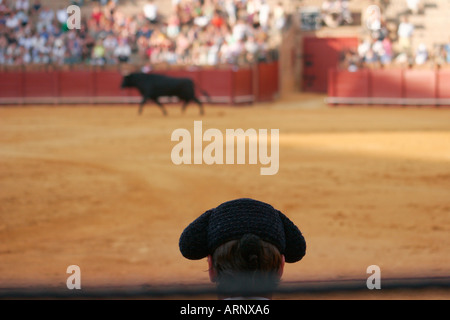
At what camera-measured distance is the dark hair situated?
1126mm

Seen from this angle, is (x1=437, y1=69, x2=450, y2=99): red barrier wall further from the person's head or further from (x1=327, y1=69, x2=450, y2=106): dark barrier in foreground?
the person's head

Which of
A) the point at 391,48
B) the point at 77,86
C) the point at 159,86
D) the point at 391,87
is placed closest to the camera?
the point at 159,86

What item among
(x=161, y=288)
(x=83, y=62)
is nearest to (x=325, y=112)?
(x=83, y=62)

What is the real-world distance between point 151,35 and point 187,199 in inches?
599

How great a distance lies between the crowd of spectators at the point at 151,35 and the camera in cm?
2142

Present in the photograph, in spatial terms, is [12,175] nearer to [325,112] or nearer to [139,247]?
[139,247]

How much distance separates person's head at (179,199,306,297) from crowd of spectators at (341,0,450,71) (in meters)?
18.9

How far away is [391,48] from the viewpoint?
21328mm

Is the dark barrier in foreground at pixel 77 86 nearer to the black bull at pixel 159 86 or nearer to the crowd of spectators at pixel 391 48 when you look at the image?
the crowd of spectators at pixel 391 48

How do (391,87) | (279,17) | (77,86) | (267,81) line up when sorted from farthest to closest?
(279,17) → (267,81) → (77,86) → (391,87)

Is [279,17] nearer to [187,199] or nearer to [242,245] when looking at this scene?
[187,199]

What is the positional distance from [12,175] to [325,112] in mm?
10666

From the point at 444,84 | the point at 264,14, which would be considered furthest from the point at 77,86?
the point at 444,84

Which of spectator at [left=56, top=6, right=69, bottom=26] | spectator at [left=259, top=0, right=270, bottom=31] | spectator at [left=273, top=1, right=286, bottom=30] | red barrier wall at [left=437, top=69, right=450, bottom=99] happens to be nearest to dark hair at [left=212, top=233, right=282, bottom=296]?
red barrier wall at [left=437, top=69, right=450, bottom=99]
